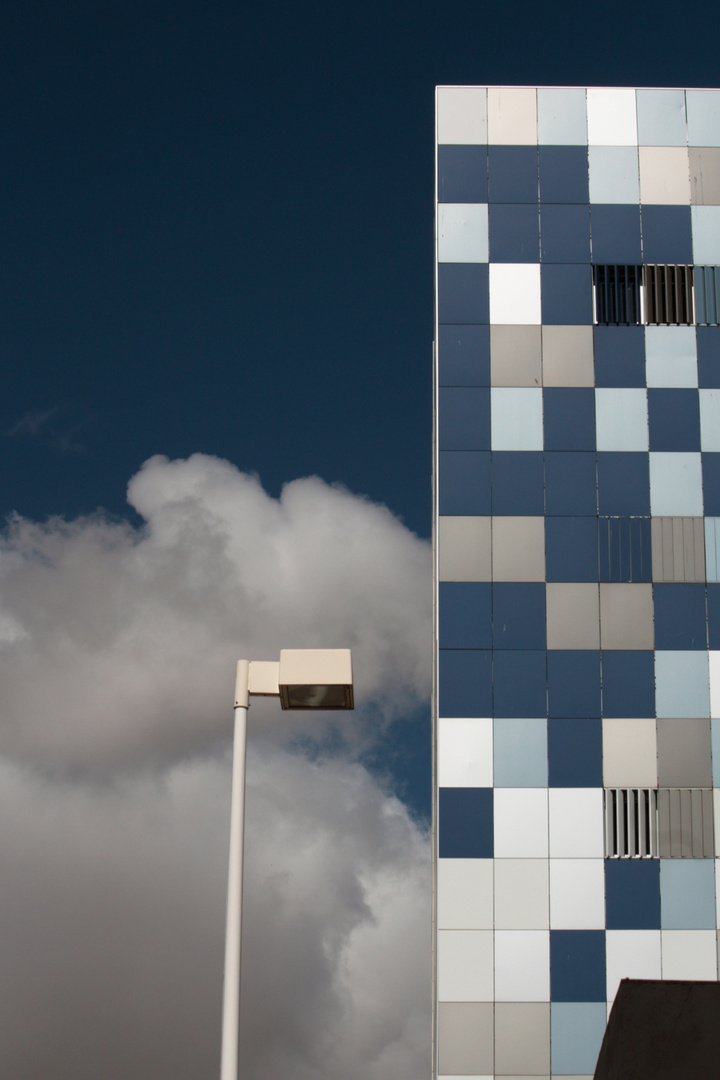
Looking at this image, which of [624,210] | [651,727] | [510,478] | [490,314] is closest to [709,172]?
[624,210]

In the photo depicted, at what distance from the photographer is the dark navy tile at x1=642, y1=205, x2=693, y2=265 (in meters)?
24.9

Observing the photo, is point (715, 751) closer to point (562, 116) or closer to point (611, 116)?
point (611, 116)

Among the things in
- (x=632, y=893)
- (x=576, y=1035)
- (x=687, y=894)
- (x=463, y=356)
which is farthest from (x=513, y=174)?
(x=576, y=1035)

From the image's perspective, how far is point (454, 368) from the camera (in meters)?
24.5

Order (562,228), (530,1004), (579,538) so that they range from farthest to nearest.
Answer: (562,228), (579,538), (530,1004)

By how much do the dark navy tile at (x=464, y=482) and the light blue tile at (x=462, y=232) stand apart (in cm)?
440

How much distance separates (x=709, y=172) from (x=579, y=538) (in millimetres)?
8817

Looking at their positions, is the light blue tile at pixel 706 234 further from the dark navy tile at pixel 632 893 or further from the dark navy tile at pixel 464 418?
the dark navy tile at pixel 632 893

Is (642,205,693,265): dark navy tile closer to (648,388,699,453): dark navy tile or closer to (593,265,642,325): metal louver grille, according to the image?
(593,265,642,325): metal louver grille

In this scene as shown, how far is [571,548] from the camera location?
76.8ft

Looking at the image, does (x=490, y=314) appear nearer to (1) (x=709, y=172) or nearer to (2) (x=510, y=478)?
(2) (x=510, y=478)

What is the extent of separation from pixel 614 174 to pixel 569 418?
5.70 metres

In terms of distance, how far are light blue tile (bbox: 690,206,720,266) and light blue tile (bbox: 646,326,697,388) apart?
1.63m

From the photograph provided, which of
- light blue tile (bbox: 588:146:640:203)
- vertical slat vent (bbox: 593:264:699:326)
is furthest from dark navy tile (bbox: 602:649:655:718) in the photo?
light blue tile (bbox: 588:146:640:203)
